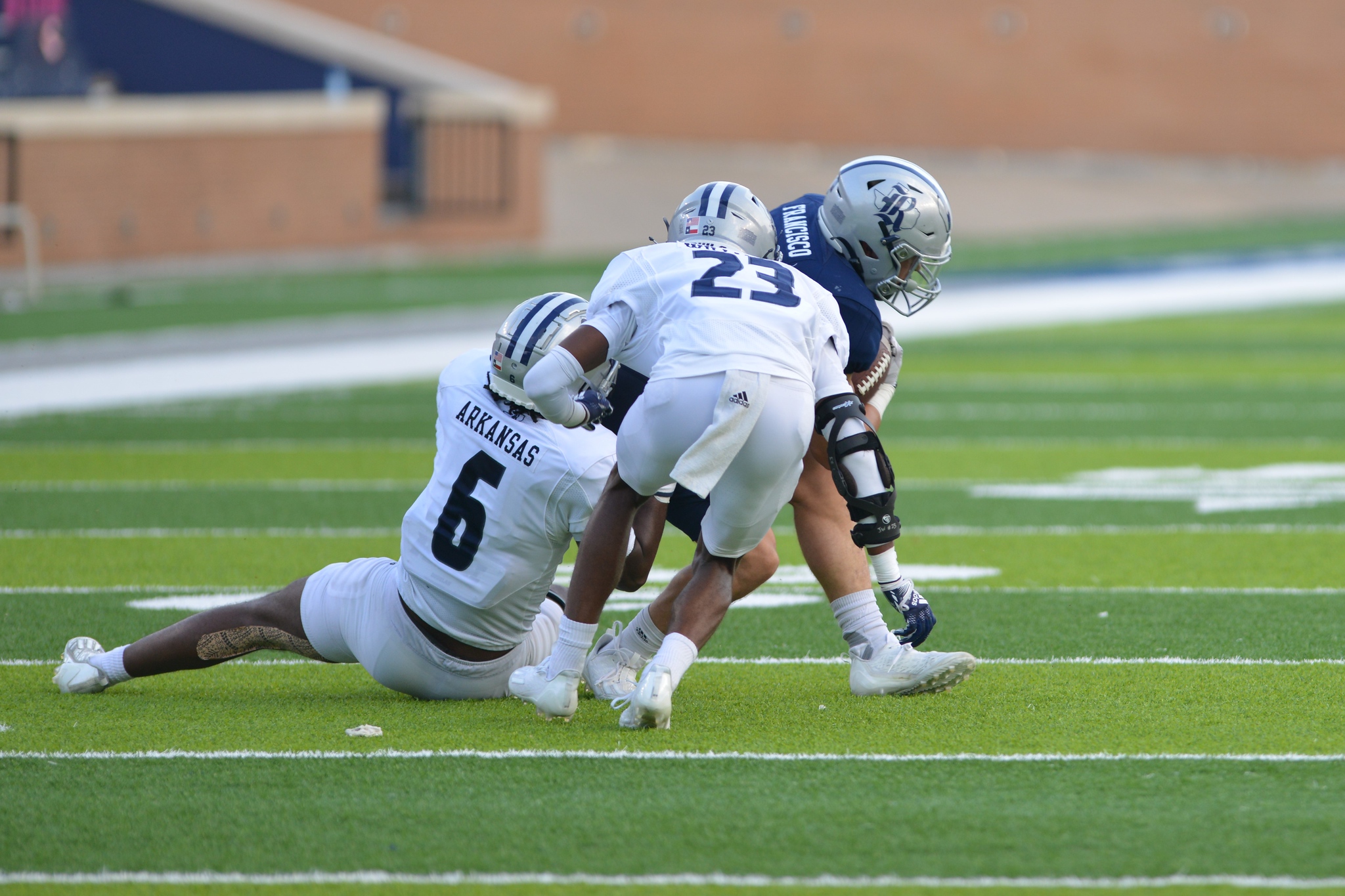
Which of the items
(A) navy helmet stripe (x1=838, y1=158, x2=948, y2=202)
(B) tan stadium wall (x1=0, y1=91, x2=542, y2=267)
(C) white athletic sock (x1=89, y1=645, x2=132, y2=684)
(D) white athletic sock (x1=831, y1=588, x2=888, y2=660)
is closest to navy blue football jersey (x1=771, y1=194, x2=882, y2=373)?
(A) navy helmet stripe (x1=838, y1=158, x2=948, y2=202)

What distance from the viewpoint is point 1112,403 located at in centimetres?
1123

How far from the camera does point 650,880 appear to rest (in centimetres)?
327

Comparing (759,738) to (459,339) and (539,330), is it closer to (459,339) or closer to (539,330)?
(539,330)

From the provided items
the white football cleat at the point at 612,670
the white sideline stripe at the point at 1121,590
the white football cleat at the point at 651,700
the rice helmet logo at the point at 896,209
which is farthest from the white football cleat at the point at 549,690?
the white sideline stripe at the point at 1121,590

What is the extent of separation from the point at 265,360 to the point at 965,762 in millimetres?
9924

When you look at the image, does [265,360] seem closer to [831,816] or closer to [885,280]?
[885,280]

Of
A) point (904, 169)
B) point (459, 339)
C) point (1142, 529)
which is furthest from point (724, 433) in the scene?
point (459, 339)

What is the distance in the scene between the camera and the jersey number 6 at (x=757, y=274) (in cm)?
422

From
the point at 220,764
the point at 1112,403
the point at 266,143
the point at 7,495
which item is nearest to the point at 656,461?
the point at 220,764

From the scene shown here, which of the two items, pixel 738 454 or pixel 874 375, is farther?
pixel 874 375

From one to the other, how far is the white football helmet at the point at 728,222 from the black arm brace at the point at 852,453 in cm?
52

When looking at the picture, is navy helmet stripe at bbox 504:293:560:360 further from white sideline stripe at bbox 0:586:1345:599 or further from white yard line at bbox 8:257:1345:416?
white yard line at bbox 8:257:1345:416

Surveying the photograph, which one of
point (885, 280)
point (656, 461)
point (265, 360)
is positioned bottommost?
point (265, 360)

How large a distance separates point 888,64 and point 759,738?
33.8 m
